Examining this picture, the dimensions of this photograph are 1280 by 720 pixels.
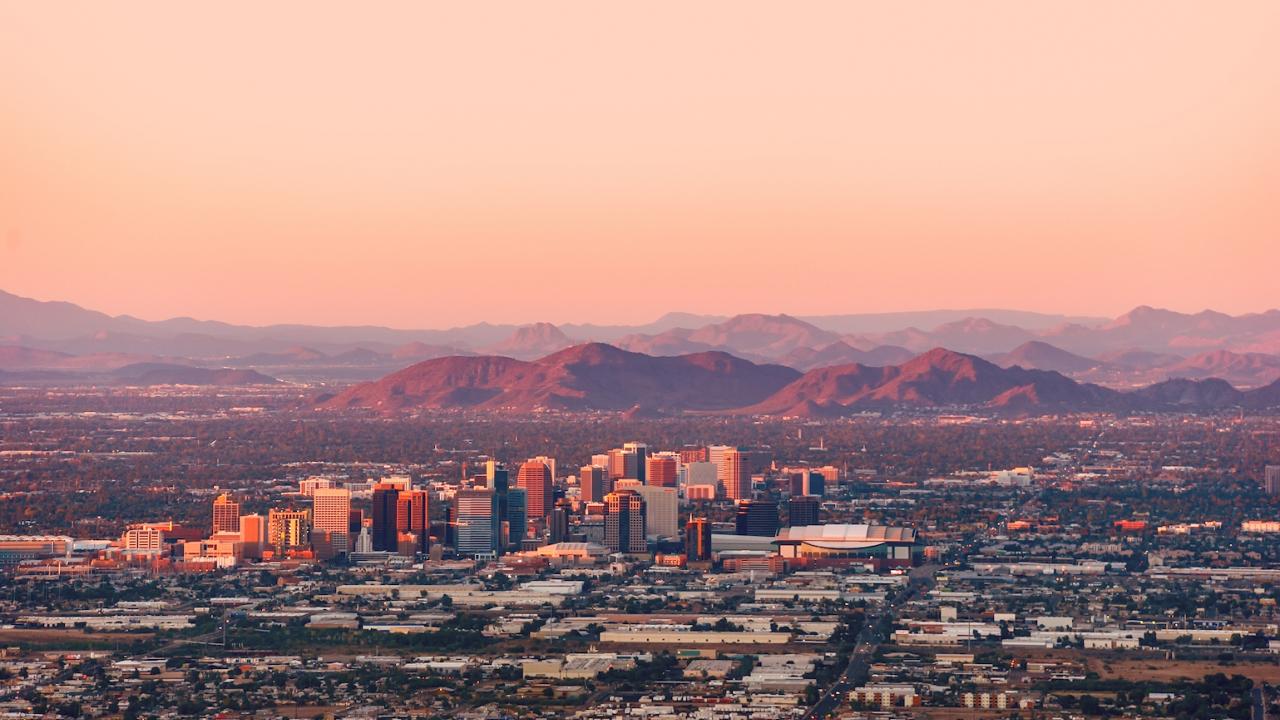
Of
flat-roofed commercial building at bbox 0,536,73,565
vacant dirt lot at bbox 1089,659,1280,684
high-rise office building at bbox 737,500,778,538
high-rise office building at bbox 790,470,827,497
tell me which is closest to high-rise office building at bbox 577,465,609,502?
high-rise office building at bbox 790,470,827,497

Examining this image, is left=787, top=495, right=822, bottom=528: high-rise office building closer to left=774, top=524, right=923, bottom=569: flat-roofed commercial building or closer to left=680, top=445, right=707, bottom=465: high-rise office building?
left=774, top=524, right=923, bottom=569: flat-roofed commercial building

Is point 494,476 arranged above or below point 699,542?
above

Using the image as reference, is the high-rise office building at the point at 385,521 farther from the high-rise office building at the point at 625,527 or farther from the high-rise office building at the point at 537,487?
the high-rise office building at the point at 537,487

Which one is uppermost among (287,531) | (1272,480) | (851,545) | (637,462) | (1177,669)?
(637,462)

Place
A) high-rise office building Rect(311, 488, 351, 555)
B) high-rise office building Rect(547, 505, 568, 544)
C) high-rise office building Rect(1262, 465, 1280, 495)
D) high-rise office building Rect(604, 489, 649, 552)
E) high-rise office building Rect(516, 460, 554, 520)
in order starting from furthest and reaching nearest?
high-rise office building Rect(1262, 465, 1280, 495) < high-rise office building Rect(516, 460, 554, 520) < high-rise office building Rect(547, 505, 568, 544) < high-rise office building Rect(604, 489, 649, 552) < high-rise office building Rect(311, 488, 351, 555)

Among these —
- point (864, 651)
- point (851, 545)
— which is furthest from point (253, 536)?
point (864, 651)

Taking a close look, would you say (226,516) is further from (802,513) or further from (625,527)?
(802,513)

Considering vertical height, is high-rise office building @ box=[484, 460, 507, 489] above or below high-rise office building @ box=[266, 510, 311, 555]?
above

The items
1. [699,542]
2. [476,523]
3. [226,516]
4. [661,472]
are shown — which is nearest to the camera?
[699,542]
